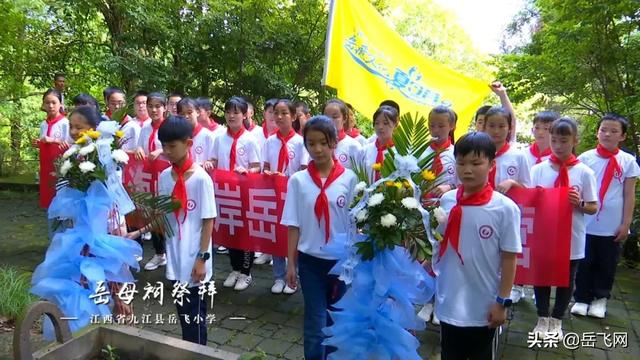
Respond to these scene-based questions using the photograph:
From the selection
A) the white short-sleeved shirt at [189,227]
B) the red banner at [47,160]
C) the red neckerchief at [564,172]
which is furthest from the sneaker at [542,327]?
the red banner at [47,160]

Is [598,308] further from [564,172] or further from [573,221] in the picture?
[564,172]

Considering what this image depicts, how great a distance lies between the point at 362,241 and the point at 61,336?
68.9 inches

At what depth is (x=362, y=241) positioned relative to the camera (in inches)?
97.5

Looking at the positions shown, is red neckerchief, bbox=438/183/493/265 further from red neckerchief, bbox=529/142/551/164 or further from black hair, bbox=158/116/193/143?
red neckerchief, bbox=529/142/551/164

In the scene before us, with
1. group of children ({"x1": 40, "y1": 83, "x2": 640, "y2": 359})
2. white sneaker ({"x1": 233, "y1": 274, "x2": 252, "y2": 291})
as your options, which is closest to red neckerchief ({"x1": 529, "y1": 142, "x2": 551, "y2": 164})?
group of children ({"x1": 40, "y1": 83, "x2": 640, "y2": 359})

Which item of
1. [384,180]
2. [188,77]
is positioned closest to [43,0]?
[188,77]

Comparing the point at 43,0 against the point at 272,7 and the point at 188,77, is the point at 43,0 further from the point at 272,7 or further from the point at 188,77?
the point at 272,7

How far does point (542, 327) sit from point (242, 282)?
2938 mm

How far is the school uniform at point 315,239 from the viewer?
300 cm

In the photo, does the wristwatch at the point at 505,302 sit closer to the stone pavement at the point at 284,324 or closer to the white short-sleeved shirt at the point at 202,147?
the stone pavement at the point at 284,324

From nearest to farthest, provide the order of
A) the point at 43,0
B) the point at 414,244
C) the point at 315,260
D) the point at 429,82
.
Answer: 1. the point at 414,244
2. the point at 315,260
3. the point at 429,82
4. the point at 43,0

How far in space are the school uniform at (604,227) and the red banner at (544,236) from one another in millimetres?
664

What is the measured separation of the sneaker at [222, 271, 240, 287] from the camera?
201 inches

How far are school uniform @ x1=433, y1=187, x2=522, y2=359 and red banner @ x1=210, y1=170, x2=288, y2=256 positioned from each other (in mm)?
2340
